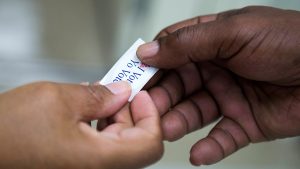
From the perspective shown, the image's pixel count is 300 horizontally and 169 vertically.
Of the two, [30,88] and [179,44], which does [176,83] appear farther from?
[30,88]

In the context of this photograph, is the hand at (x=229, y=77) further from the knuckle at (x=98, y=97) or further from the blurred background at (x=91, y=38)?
the blurred background at (x=91, y=38)

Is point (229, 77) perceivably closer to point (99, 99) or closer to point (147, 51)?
point (147, 51)

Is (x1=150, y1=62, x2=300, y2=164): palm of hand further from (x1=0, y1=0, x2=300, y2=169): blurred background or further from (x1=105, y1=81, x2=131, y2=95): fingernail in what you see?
(x1=0, y1=0, x2=300, y2=169): blurred background

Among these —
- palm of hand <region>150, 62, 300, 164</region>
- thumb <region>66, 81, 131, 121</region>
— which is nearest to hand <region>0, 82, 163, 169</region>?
thumb <region>66, 81, 131, 121</region>

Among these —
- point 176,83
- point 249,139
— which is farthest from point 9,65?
point 249,139

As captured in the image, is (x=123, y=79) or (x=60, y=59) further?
(x=60, y=59)

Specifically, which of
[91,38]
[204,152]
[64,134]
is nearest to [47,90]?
[64,134]

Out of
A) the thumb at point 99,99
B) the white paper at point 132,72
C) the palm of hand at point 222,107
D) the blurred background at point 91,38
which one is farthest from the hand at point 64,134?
the blurred background at point 91,38
